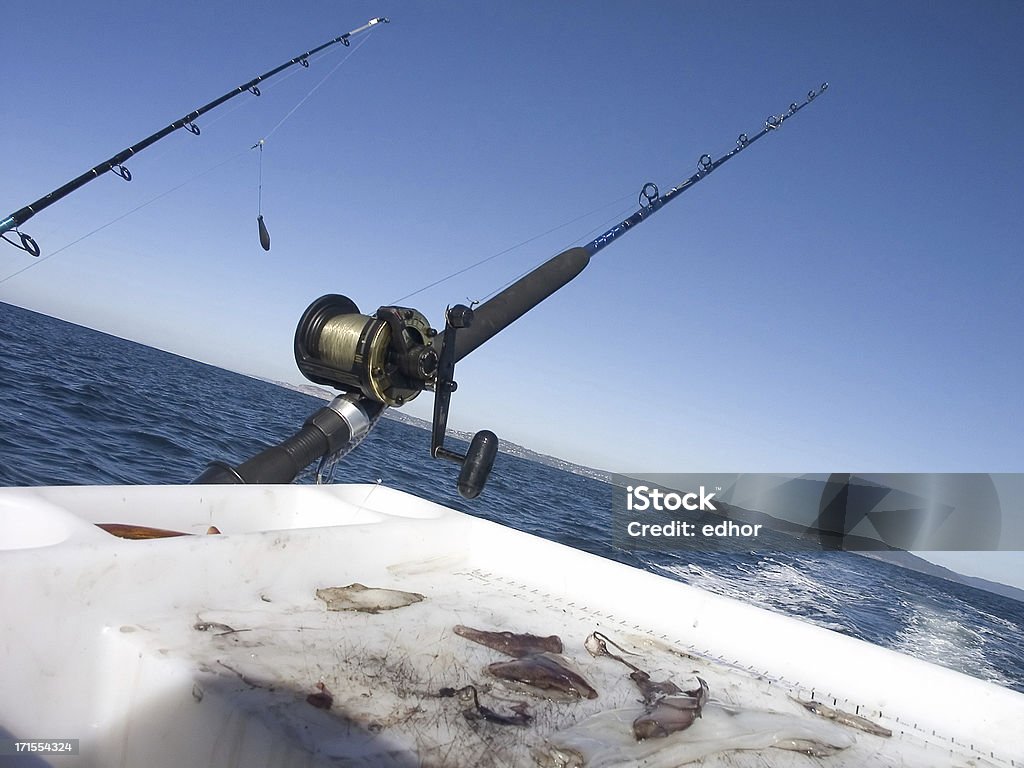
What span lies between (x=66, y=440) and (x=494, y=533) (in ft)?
25.5

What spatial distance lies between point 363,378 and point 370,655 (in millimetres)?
1239

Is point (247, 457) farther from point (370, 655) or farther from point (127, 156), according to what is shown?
point (370, 655)

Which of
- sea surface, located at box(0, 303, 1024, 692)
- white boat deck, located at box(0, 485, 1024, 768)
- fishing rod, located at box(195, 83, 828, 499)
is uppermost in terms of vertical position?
fishing rod, located at box(195, 83, 828, 499)

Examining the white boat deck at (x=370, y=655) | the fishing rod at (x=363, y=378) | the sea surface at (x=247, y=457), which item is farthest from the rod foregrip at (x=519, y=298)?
the sea surface at (x=247, y=457)

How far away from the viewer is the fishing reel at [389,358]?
2.61 metres

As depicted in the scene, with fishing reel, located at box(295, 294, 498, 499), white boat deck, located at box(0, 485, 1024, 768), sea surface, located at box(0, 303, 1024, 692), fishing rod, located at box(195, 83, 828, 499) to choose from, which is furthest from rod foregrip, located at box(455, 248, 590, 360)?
sea surface, located at box(0, 303, 1024, 692)

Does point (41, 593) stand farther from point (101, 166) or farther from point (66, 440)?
point (66, 440)

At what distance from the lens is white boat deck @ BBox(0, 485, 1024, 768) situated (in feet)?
4.48

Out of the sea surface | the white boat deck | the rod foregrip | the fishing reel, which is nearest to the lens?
the white boat deck

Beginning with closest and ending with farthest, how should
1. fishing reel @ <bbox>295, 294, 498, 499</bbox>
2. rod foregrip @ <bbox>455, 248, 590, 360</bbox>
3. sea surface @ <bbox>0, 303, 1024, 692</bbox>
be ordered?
fishing reel @ <bbox>295, 294, 498, 499</bbox> → rod foregrip @ <bbox>455, 248, 590, 360</bbox> → sea surface @ <bbox>0, 303, 1024, 692</bbox>

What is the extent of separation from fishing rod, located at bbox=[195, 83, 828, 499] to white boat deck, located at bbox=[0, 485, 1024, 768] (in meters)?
0.18

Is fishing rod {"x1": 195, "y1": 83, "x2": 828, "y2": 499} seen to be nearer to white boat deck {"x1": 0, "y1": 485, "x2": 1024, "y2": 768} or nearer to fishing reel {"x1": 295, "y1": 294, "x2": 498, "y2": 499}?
fishing reel {"x1": 295, "y1": 294, "x2": 498, "y2": 499}

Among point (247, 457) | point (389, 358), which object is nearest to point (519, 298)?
point (389, 358)

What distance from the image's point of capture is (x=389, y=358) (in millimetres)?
2746
